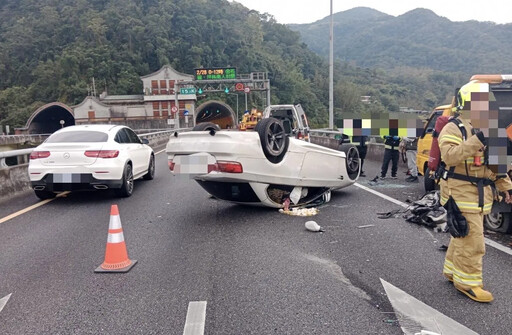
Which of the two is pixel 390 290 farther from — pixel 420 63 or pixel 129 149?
pixel 420 63

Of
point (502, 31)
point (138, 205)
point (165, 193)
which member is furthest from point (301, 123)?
point (502, 31)

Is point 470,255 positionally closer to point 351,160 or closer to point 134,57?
point 351,160

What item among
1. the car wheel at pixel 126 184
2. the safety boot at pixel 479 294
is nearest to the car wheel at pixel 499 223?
the safety boot at pixel 479 294

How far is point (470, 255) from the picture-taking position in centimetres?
382

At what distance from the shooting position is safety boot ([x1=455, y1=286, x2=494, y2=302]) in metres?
3.77

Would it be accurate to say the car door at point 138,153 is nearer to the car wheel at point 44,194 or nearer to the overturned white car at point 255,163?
the car wheel at point 44,194

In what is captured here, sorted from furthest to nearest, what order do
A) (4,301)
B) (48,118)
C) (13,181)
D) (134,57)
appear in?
(134,57) < (48,118) < (13,181) < (4,301)

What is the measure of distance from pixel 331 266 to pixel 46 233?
13.7 feet

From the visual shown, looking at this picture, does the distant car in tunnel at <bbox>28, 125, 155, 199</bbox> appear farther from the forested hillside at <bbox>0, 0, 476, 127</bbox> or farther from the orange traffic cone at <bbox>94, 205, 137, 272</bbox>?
the forested hillside at <bbox>0, 0, 476, 127</bbox>

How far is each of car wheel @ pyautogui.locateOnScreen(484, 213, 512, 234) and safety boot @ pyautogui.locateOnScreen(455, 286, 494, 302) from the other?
235 centimetres

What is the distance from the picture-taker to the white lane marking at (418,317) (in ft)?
10.8

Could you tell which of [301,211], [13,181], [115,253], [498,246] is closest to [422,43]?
[301,211]

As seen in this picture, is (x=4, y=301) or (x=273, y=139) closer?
(x=4, y=301)

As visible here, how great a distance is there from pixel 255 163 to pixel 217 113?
75068mm
